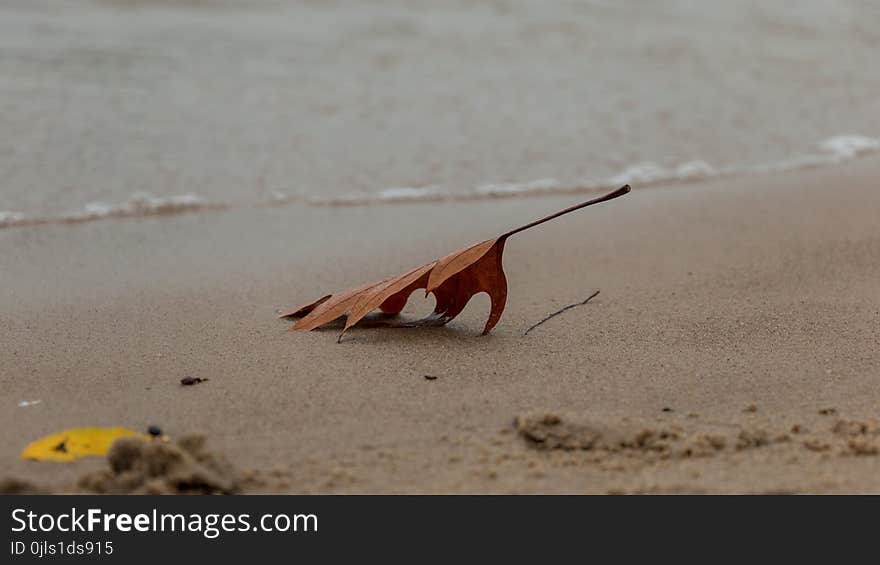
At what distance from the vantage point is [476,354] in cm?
218

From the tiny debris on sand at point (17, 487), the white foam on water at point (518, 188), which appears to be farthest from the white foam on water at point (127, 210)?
the tiny debris on sand at point (17, 487)

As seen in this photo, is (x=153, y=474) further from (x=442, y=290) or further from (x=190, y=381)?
(x=442, y=290)

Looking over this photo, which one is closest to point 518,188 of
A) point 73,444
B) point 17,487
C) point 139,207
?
point 139,207

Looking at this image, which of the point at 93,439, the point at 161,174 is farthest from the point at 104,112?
the point at 93,439

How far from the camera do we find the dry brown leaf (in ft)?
7.24

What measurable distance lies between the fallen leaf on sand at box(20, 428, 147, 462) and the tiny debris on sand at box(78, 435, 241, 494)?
107mm

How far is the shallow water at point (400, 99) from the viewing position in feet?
12.8

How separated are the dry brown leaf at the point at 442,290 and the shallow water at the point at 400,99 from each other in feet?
4.84

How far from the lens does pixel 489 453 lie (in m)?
1.71

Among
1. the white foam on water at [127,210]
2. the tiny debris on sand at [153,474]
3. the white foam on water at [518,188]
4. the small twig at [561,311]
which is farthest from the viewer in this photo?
the white foam on water at [518,188]

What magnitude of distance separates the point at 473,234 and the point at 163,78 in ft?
7.80

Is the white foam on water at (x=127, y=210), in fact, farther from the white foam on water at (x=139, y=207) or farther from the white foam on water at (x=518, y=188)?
the white foam on water at (x=518, y=188)

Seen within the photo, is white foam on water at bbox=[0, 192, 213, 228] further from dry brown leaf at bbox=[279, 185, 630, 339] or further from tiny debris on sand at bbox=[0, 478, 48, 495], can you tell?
tiny debris on sand at bbox=[0, 478, 48, 495]
